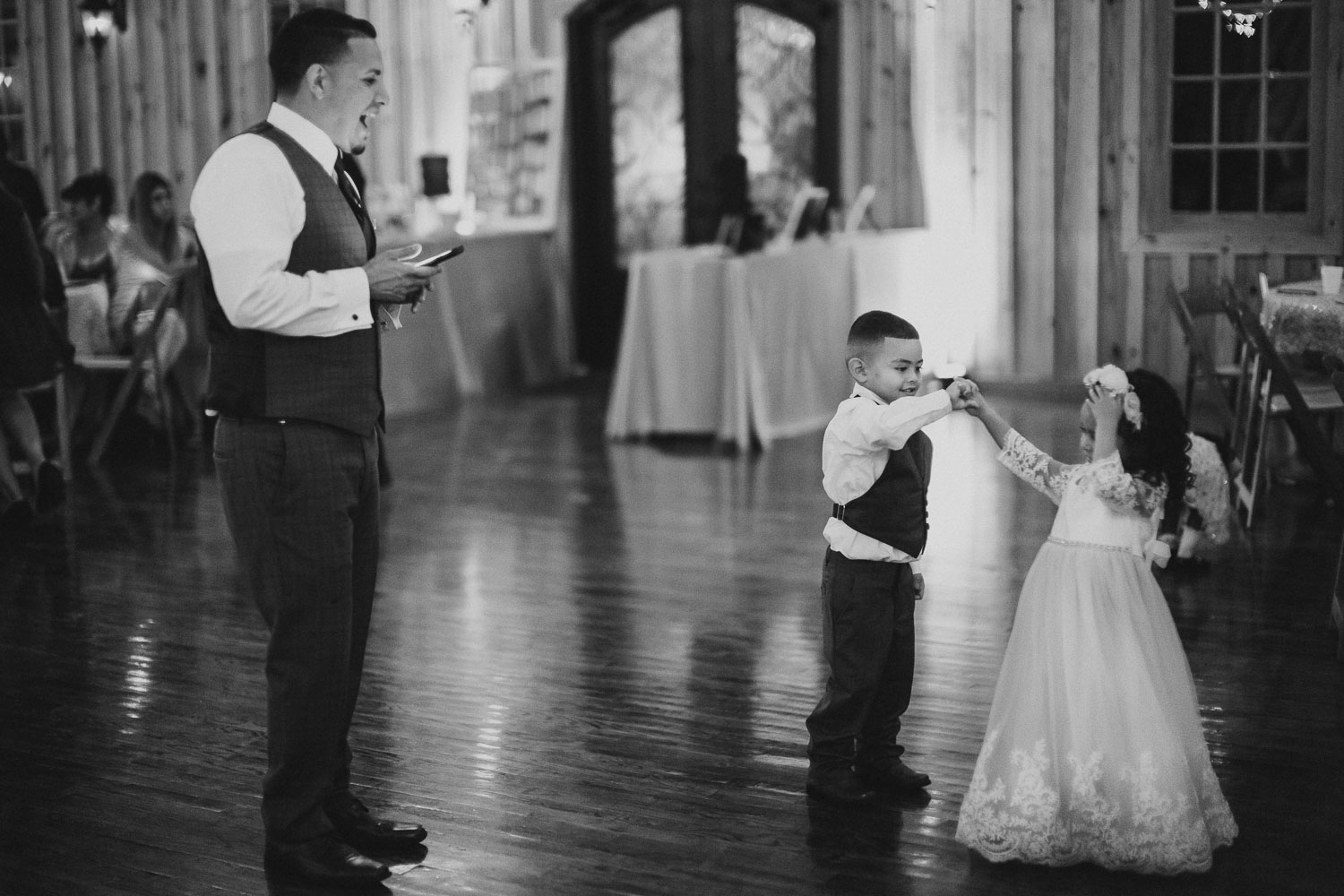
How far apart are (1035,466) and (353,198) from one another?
1.46 meters

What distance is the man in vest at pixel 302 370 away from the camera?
9.28 ft

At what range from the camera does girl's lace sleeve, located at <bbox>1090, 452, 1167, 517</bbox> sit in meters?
3.22

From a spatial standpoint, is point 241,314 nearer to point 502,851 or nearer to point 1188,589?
point 502,851

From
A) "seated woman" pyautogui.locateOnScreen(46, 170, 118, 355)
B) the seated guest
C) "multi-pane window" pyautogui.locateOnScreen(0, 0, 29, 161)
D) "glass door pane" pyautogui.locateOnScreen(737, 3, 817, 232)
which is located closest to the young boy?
the seated guest

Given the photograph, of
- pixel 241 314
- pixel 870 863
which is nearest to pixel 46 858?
pixel 241 314

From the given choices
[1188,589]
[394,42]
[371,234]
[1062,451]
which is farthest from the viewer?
[394,42]

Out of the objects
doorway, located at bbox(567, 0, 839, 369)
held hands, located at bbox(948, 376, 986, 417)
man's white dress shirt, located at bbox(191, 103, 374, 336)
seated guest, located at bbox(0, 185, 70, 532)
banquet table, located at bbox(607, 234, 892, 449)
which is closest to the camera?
man's white dress shirt, located at bbox(191, 103, 374, 336)

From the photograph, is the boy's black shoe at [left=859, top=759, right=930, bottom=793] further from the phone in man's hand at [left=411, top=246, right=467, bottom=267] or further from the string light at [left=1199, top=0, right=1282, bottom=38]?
the string light at [left=1199, top=0, right=1282, bottom=38]

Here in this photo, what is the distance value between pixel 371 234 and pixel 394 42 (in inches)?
352

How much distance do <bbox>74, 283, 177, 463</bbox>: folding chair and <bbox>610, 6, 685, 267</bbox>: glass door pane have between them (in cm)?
381

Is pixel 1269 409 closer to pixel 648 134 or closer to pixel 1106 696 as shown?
pixel 1106 696

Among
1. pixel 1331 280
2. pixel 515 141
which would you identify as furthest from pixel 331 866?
pixel 515 141

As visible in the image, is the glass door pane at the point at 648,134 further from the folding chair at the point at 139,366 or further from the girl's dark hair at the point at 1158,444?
the girl's dark hair at the point at 1158,444

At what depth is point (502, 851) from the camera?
130 inches
